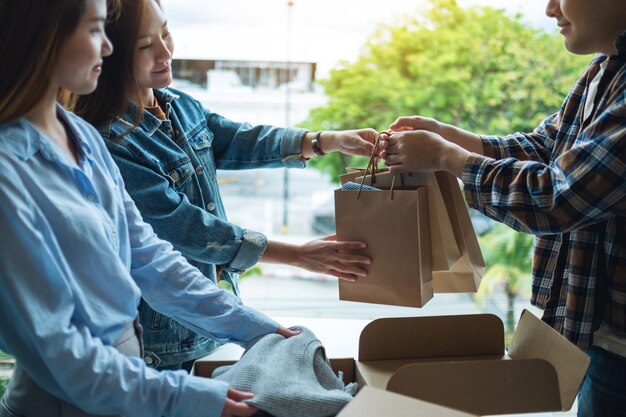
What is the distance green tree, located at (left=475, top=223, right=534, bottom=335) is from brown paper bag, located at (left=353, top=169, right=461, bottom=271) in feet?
7.38

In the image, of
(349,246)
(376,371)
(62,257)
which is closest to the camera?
(62,257)

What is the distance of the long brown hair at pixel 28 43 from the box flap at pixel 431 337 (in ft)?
2.45

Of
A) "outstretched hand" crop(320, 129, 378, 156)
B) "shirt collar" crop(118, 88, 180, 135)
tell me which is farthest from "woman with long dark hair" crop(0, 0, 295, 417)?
"outstretched hand" crop(320, 129, 378, 156)

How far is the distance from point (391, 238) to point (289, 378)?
1.40ft

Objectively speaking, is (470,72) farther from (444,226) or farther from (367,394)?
(367,394)

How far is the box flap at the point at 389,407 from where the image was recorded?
94 cm

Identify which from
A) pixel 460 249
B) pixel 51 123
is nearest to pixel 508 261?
A: pixel 460 249

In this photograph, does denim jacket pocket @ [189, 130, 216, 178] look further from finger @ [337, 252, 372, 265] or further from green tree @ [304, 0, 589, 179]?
green tree @ [304, 0, 589, 179]

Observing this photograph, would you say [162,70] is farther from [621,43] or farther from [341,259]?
[621,43]

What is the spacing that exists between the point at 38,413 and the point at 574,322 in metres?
A: 0.93

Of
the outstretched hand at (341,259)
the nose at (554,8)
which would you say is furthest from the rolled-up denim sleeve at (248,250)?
the nose at (554,8)

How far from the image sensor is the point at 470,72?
3.30 meters

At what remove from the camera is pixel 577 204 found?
1.16 metres

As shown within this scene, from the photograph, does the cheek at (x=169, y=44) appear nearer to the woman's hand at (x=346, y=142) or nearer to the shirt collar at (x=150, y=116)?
the shirt collar at (x=150, y=116)
